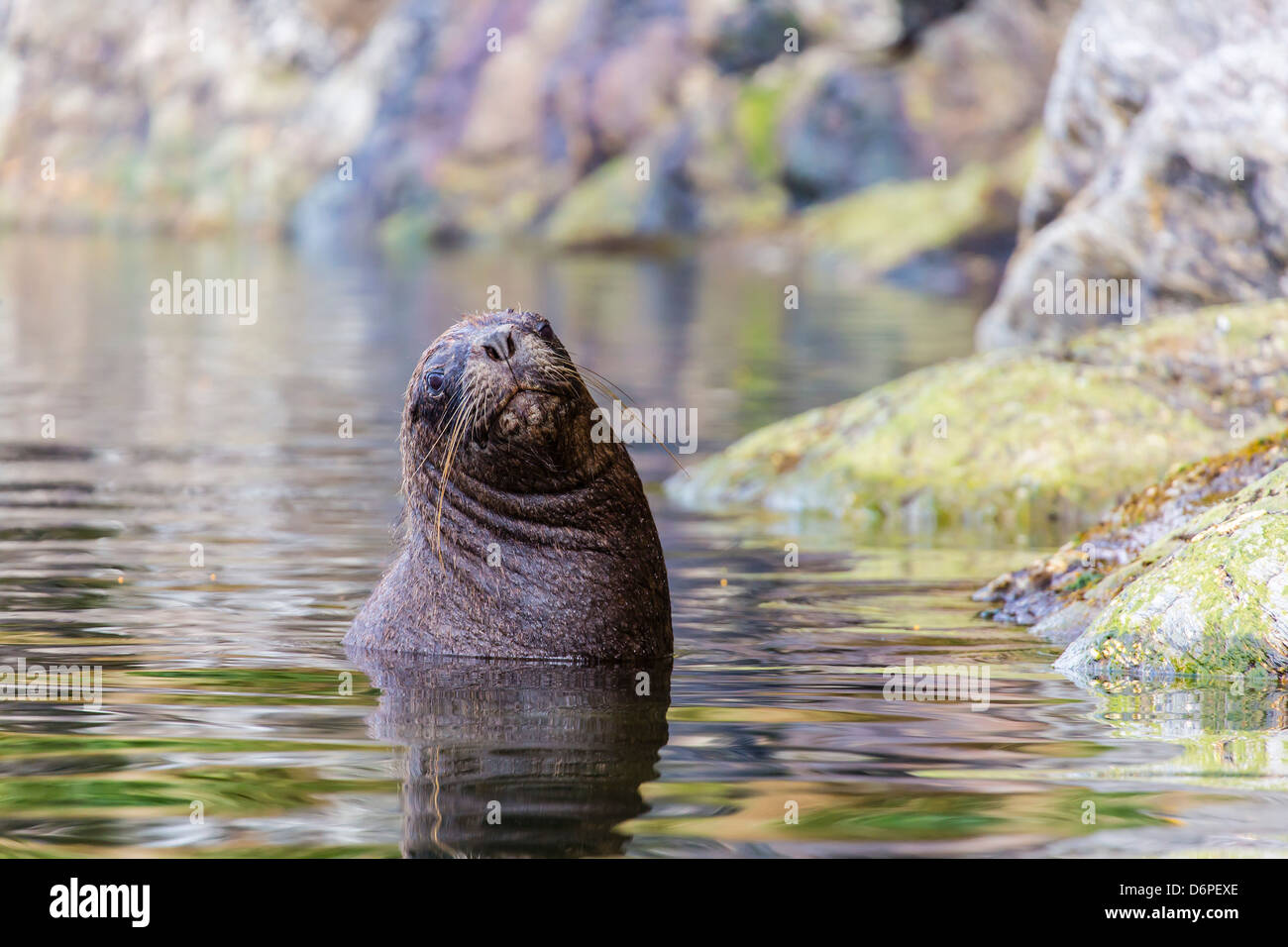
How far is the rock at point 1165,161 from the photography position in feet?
50.7

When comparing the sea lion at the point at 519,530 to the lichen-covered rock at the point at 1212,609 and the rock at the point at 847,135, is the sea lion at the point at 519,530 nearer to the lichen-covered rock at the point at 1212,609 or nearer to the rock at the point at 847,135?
the lichen-covered rock at the point at 1212,609

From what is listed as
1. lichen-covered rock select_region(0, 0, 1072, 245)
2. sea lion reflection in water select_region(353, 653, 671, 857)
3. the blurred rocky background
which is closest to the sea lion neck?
sea lion reflection in water select_region(353, 653, 671, 857)

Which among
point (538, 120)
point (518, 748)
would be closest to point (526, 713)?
point (518, 748)

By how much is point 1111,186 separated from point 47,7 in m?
91.0

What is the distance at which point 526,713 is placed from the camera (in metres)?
7.26

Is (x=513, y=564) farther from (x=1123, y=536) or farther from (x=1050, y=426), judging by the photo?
(x=1050, y=426)

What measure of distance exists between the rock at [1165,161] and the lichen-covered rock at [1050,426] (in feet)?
7.97

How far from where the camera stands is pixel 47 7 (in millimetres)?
98750

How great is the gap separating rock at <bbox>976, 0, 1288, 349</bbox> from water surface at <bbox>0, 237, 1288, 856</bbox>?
4059mm

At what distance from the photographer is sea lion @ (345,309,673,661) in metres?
7.97

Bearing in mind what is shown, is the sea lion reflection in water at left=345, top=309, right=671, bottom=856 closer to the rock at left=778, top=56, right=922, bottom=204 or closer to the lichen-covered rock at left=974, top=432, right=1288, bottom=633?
the lichen-covered rock at left=974, top=432, right=1288, bottom=633

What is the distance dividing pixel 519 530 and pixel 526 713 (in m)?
1.20
